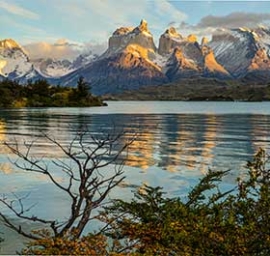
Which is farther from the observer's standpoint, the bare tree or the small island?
the small island

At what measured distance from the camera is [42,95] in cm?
15825

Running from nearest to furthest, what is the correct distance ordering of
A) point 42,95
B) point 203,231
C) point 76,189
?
point 203,231, point 76,189, point 42,95

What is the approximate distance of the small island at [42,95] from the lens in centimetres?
14444

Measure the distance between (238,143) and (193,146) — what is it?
4.74 m

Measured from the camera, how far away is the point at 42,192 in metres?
22.3

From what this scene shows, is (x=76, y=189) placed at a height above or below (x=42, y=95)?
below

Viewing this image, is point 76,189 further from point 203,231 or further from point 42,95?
point 42,95

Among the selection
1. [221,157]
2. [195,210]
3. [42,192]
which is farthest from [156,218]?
[221,157]

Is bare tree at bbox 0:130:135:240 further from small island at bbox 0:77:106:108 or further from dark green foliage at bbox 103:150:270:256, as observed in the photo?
small island at bbox 0:77:106:108

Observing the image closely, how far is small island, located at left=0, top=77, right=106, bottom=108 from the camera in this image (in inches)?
5687

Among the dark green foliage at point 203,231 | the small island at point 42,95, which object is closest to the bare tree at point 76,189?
the dark green foliage at point 203,231

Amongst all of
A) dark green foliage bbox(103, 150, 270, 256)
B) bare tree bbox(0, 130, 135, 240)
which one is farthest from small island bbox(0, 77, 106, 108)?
dark green foliage bbox(103, 150, 270, 256)

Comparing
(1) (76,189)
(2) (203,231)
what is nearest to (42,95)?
(1) (76,189)

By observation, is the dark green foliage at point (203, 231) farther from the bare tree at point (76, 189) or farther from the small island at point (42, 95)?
the small island at point (42, 95)
